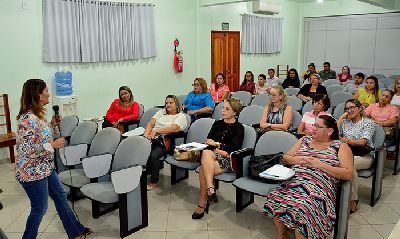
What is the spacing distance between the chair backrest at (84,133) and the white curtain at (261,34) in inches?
258

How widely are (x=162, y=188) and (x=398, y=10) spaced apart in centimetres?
913

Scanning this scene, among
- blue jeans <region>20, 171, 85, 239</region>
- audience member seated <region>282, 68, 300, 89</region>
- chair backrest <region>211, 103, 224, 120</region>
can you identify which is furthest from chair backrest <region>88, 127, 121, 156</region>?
Answer: audience member seated <region>282, 68, 300, 89</region>

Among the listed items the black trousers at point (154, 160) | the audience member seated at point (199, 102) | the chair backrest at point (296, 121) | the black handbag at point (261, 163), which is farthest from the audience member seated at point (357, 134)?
the audience member seated at point (199, 102)

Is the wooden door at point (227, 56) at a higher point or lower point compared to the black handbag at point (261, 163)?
higher

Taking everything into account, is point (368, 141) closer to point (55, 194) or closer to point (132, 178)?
point (132, 178)

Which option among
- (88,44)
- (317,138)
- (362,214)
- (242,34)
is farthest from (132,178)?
(242,34)

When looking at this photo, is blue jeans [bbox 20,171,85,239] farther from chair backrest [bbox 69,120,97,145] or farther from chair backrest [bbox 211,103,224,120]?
chair backrest [bbox 211,103,224,120]

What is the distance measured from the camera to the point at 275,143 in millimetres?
3508

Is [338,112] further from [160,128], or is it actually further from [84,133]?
[84,133]

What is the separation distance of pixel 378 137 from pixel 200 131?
6.49 feet

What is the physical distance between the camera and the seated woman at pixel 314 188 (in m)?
2.65

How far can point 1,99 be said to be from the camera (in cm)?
548

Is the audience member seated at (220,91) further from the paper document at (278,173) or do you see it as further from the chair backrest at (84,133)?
the paper document at (278,173)

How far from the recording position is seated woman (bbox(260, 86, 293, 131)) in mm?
4543
